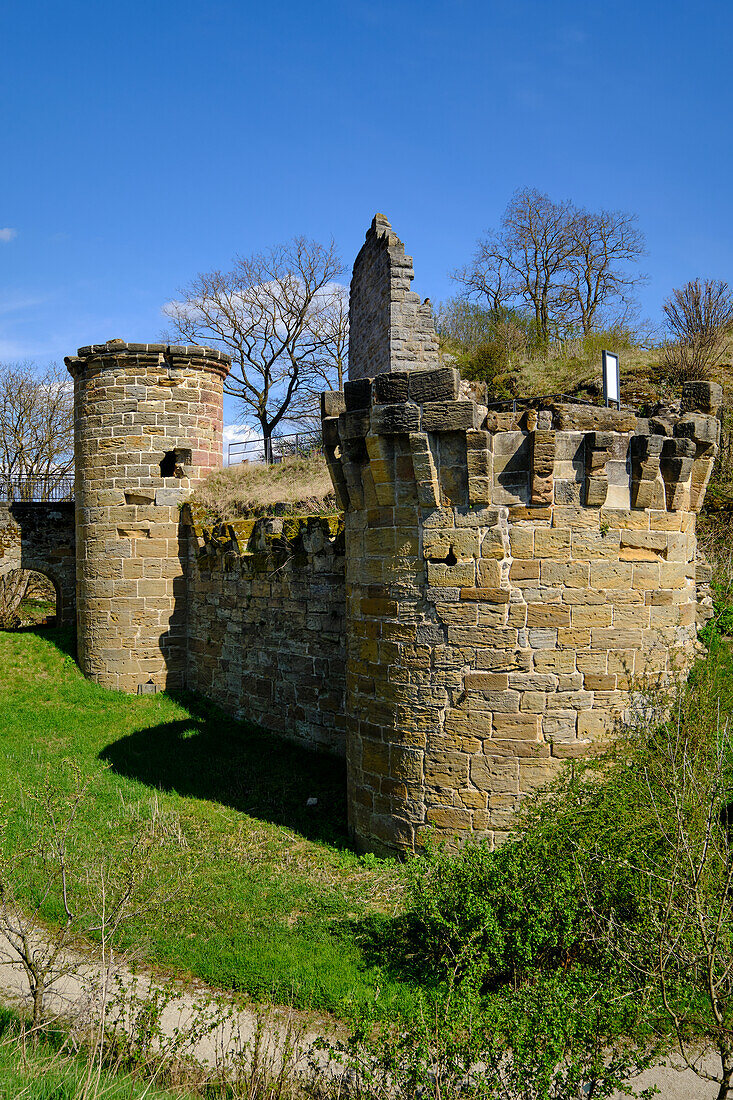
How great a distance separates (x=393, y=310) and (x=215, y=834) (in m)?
9.88

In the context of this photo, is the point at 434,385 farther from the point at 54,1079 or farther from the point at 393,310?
the point at 393,310

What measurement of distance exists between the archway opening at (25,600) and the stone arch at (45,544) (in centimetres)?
209

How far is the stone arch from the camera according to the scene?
1498 centimetres

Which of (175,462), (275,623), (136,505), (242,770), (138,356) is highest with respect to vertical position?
(138,356)

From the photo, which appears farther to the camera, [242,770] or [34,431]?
[34,431]

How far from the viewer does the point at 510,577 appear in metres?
5.95

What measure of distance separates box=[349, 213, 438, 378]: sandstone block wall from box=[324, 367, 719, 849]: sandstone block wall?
316 inches

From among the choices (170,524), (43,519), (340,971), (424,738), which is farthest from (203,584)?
(340,971)

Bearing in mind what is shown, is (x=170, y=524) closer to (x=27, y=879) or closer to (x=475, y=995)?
(x=27, y=879)

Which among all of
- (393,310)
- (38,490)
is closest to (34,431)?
(38,490)

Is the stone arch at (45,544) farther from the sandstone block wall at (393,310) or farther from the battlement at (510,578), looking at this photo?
the battlement at (510,578)

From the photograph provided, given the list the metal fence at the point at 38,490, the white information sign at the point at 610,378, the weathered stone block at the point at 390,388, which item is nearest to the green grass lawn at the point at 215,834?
the weathered stone block at the point at 390,388

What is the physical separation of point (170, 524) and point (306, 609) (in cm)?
427

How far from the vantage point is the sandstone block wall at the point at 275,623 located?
9055 mm
